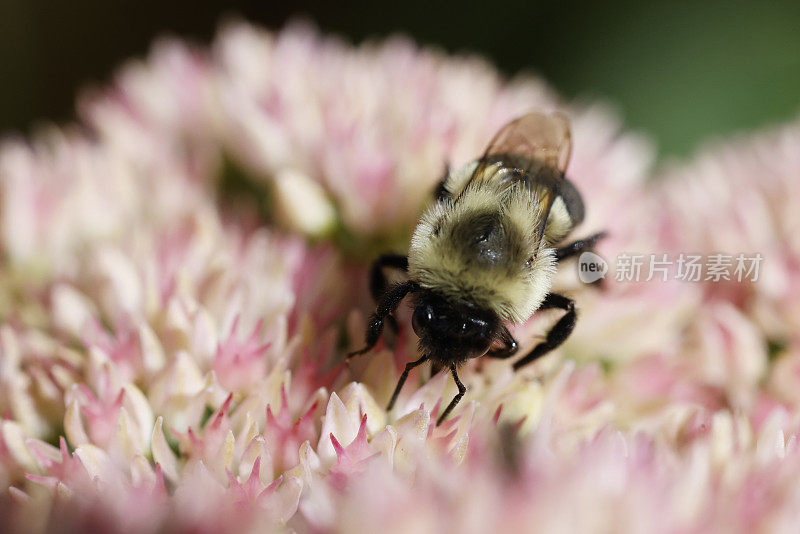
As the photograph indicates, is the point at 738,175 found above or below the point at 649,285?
above

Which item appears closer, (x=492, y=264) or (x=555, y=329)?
(x=492, y=264)

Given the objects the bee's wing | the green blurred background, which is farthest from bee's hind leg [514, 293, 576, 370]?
the green blurred background

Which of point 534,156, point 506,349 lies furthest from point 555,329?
point 534,156

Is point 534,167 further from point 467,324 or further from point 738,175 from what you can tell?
point 738,175

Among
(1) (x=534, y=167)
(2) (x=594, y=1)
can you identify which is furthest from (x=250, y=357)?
(2) (x=594, y=1)

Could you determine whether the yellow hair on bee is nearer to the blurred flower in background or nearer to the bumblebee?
the bumblebee

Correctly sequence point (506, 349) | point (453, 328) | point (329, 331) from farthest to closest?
point (329, 331) → point (506, 349) → point (453, 328)

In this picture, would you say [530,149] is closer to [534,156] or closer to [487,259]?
[534,156]
